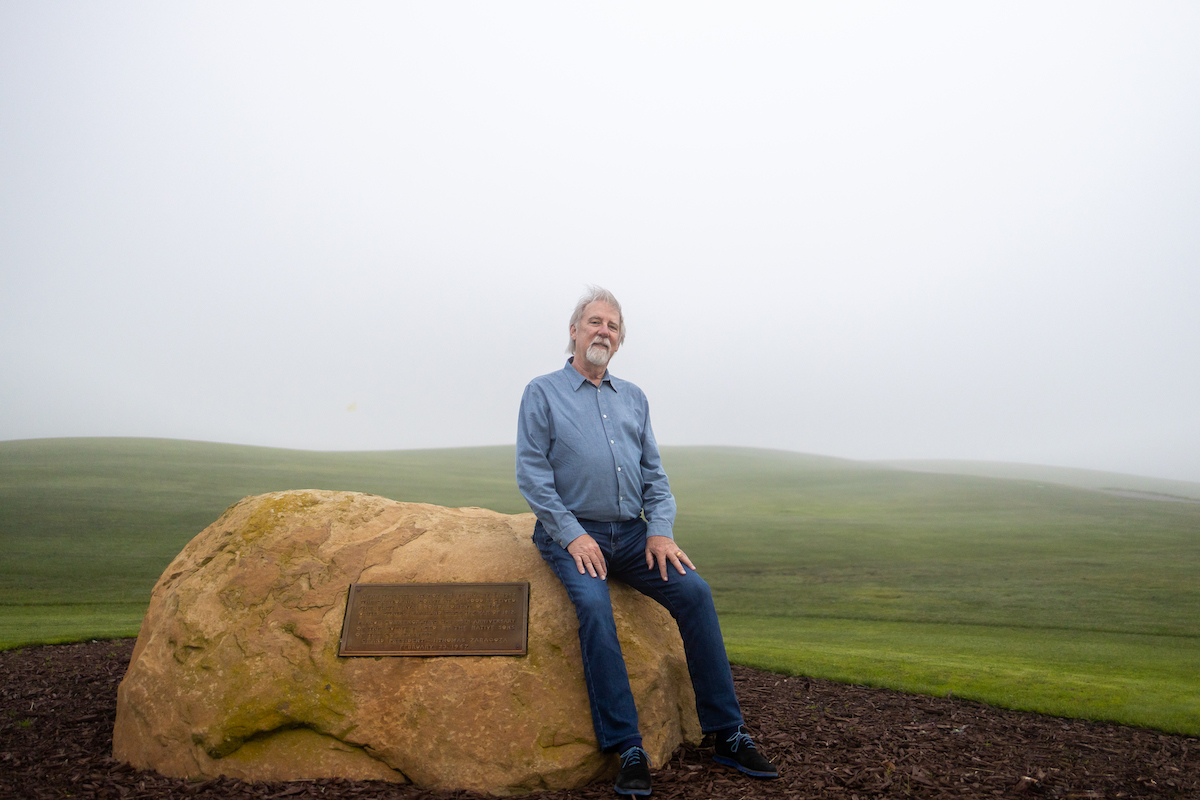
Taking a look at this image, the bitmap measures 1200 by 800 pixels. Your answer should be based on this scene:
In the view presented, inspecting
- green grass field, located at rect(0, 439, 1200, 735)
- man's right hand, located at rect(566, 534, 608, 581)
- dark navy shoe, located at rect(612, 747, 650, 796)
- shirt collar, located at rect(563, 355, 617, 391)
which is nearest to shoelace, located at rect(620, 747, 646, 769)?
dark navy shoe, located at rect(612, 747, 650, 796)

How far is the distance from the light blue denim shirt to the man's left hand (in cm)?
8

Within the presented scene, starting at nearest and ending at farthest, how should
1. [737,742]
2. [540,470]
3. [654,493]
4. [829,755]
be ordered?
[737,742] → [540,470] → [829,755] → [654,493]

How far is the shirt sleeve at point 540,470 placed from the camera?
5.34 metres

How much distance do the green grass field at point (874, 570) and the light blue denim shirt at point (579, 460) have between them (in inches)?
176

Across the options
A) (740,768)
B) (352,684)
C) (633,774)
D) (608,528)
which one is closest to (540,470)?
(608,528)

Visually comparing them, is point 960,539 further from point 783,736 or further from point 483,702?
point 483,702

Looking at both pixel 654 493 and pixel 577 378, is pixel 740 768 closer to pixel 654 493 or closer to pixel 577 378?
pixel 654 493

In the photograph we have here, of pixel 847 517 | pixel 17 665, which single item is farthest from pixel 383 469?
pixel 17 665

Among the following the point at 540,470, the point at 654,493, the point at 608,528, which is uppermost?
the point at 540,470

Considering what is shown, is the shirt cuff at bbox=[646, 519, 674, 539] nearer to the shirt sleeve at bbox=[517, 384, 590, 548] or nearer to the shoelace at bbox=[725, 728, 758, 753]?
the shirt sleeve at bbox=[517, 384, 590, 548]

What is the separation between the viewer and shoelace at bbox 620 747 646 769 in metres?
4.86

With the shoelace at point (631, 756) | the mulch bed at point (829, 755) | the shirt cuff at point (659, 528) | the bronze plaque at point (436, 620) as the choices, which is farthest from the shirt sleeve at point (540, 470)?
the mulch bed at point (829, 755)

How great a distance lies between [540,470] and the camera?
5.59 metres

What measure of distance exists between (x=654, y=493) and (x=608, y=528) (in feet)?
2.07
